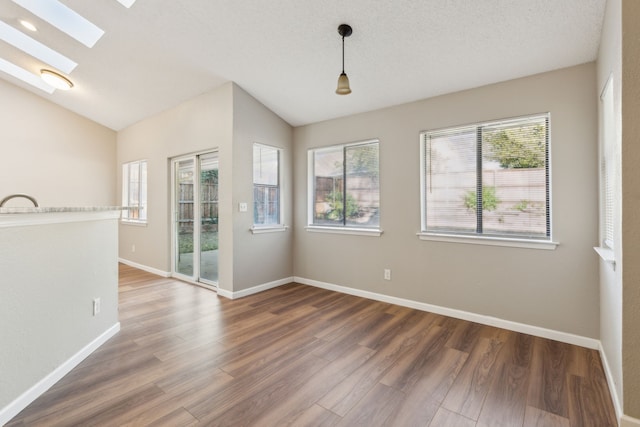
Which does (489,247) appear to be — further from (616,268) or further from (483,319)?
(616,268)

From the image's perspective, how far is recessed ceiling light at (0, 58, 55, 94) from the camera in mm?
4609

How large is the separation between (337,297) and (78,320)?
273 centimetres

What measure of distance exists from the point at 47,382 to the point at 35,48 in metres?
4.28

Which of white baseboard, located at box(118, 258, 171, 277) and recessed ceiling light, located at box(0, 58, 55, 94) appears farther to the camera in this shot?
white baseboard, located at box(118, 258, 171, 277)

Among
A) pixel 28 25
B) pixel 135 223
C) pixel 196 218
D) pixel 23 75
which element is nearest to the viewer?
Answer: pixel 28 25

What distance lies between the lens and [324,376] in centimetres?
219

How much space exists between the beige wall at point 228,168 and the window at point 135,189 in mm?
371

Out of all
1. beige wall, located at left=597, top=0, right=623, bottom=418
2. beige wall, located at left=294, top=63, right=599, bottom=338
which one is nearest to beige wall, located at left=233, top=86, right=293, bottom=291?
beige wall, located at left=294, top=63, right=599, bottom=338

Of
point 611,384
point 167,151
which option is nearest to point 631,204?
point 611,384

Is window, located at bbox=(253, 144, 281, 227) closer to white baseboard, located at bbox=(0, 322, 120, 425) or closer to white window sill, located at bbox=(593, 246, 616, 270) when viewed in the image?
white baseboard, located at bbox=(0, 322, 120, 425)

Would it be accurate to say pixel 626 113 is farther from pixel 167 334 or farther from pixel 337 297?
pixel 167 334

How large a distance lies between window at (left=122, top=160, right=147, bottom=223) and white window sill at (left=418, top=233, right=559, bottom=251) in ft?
16.4

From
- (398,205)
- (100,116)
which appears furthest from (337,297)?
(100,116)

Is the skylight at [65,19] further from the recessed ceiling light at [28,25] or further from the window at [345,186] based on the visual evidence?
the window at [345,186]
